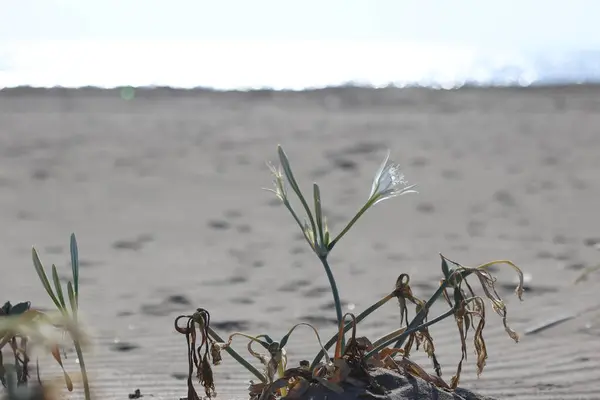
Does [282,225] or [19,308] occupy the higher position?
[19,308]

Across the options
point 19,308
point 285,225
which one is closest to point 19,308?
point 19,308

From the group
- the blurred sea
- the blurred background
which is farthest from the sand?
the blurred sea

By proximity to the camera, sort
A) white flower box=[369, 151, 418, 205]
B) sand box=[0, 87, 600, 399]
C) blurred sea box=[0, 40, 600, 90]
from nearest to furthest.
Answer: white flower box=[369, 151, 418, 205]
sand box=[0, 87, 600, 399]
blurred sea box=[0, 40, 600, 90]

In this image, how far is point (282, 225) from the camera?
20.0ft

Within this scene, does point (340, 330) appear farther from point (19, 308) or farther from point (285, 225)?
point (285, 225)

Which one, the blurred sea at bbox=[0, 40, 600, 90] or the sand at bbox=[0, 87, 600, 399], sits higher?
the blurred sea at bbox=[0, 40, 600, 90]

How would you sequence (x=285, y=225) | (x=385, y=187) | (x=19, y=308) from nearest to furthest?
1. (x=19, y=308)
2. (x=385, y=187)
3. (x=285, y=225)

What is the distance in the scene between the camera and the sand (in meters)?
3.51

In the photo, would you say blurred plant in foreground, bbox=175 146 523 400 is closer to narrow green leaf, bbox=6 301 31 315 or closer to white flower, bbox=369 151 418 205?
white flower, bbox=369 151 418 205

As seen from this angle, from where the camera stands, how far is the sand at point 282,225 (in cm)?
351

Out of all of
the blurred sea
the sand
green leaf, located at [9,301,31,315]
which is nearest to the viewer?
green leaf, located at [9,301,31,315]

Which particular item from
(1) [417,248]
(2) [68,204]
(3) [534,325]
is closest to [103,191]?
(2) [68,204]

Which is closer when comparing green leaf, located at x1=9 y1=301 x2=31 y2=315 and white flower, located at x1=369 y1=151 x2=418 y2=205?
green leaf, located at x1=9 y1=301 x2=31 y2=315

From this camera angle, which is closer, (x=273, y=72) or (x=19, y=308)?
(x=19, y=308)
